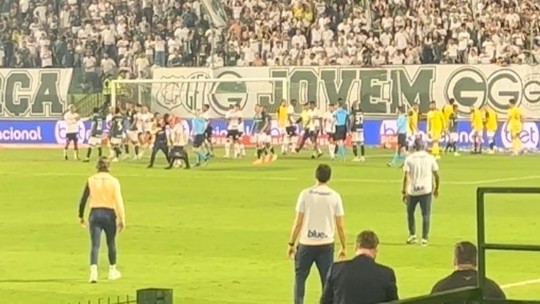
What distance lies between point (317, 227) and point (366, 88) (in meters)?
41.2

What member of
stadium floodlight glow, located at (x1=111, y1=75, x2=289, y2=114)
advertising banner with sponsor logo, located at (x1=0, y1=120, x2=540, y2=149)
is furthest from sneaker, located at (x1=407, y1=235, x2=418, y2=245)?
stadium floodlight glow, located at (x1=111, y1=75, x2=289, y2=114)

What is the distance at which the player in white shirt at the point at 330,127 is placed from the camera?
52.7m

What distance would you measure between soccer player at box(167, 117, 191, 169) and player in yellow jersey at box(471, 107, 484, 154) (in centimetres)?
1221

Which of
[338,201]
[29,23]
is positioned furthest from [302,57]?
[338,201]

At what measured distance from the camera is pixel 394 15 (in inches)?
2456

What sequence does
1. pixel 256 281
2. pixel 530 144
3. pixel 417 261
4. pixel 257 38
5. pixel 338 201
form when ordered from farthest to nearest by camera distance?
1. pixel 257 38
2. pixel 530 144
3. pixel 417 261
4. pixel 256 281
5. pixel 338 201

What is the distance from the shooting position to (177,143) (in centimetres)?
4806

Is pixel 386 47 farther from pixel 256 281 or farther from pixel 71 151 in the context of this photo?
pixel 256 281

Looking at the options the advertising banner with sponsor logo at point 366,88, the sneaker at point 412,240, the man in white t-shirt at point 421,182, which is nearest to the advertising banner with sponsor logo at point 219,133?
the advertising banner with sponsor logo at point 366,88

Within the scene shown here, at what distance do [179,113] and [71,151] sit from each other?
4.94 metres

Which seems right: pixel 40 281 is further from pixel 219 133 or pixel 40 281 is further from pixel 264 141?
pixel 219 133

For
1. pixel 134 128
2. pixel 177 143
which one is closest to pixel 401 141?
pixel 177 143

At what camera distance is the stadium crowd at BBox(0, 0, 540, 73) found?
194 feet

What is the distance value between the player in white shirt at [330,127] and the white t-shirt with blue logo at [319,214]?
34.6 m
